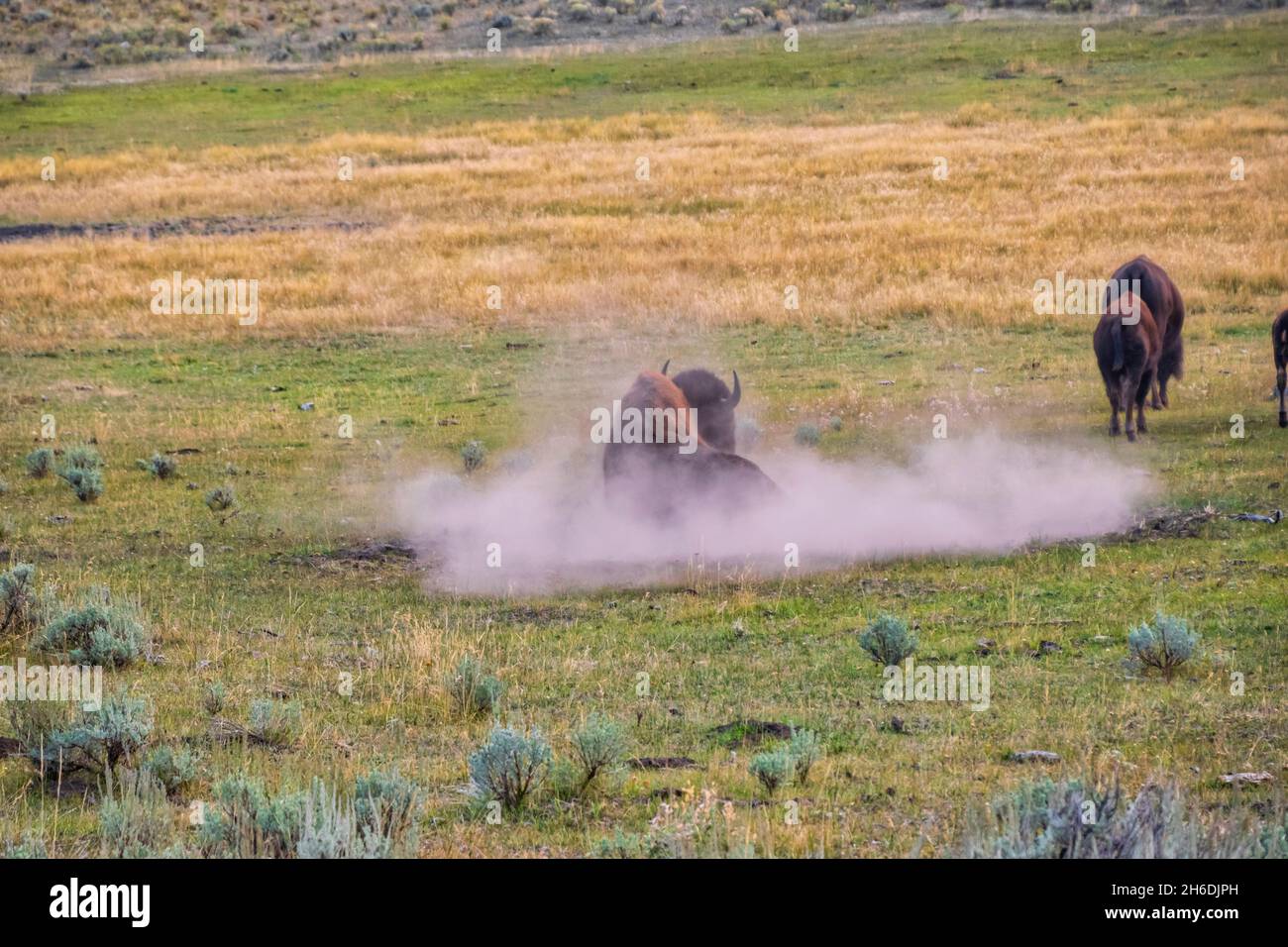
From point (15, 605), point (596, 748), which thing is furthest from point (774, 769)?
point (15, 605)

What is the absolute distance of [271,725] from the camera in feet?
25.5

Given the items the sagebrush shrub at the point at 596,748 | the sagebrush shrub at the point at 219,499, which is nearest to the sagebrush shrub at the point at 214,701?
the sagebrush shrub at the point at 596,748

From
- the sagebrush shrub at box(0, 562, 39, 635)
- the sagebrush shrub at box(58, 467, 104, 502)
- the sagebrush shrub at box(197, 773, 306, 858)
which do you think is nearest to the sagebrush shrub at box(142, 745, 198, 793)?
the sagebrush shrub at box(197, 773, 306, 858)

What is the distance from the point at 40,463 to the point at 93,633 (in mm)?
8090

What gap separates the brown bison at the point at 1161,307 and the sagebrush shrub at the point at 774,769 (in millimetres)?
11679

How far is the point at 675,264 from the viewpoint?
92.1 feet

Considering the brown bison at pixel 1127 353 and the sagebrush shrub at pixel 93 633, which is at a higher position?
the brown bison at pixel 1127 353

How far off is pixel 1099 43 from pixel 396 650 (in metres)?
51.5

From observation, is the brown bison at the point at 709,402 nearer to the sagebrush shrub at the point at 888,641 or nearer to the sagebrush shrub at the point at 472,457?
the sagebrush shrub at the point at 472,457

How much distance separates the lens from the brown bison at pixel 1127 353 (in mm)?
16656

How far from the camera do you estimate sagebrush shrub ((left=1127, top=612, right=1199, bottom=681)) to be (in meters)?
8.55
